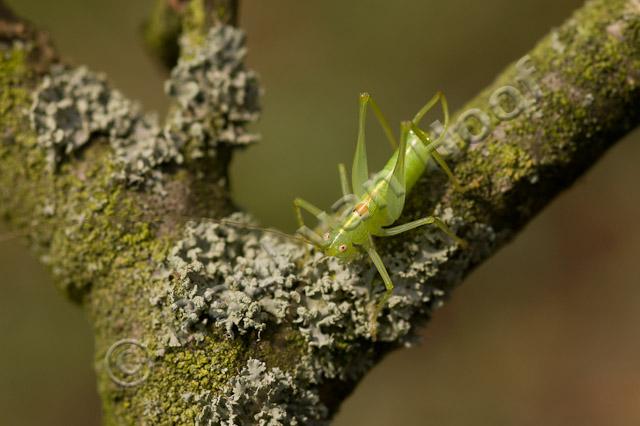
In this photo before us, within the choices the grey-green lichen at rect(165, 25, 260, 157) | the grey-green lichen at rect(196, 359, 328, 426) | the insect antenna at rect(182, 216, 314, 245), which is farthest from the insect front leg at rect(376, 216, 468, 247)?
the grey-green lichen at rect(165, 25, 260, 157)

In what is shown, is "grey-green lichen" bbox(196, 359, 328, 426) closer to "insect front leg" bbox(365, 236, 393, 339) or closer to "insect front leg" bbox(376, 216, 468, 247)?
"insect front leg" bbox(365, 236, 393, 339)

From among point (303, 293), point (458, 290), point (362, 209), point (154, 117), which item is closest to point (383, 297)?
point (303, 293)

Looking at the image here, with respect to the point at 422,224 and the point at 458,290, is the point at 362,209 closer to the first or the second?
the point at 422,224

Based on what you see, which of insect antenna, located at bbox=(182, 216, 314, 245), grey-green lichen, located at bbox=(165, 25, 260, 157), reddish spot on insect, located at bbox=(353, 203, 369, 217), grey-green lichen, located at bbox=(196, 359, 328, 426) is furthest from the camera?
grey-green lichen, located at bbox=(165, 25, 260, 157)

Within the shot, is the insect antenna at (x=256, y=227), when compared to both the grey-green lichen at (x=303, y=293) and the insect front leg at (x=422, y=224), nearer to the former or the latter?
the grey-green lichen at (x=303, y=293)

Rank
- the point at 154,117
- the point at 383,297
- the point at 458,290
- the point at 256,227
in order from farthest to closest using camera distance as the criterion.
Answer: the point at 458,290 → the point at 154,117 → the point at 256,227 → the point at 383,297

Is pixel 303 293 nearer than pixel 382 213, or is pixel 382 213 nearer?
pixel 303 293

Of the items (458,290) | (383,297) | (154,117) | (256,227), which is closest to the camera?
(383,297)

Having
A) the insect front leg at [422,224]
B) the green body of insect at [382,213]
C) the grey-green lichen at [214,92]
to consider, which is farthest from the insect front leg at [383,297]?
the grey-green lichen at [214,92]
